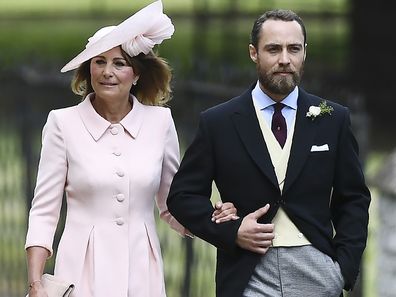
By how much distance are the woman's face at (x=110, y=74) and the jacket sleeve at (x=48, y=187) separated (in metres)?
0.20

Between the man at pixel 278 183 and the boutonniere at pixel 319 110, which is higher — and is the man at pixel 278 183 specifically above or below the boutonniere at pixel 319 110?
below

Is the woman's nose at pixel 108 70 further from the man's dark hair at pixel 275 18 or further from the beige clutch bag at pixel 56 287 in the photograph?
the beige clutch bag at pixel 56 287

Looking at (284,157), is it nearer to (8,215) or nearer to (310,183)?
(310,183)

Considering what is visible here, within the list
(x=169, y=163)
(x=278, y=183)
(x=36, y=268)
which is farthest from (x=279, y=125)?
(x=36, y=268)

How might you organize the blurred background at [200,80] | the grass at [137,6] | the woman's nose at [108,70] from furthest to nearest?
1. the grass at [137,6]
2. the blurred background at [200,80]
3. the woman's nose at [108,70]

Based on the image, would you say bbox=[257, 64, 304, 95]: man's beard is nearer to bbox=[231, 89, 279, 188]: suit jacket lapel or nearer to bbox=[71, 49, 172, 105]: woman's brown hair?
bbox=[231, 89, 279, 188]: suit jacket lapel

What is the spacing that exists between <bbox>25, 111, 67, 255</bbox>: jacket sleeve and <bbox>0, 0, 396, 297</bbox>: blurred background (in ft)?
8.42

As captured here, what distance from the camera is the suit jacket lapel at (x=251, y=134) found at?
470 cm

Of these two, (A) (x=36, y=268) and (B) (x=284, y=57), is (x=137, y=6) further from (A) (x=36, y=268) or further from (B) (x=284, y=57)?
(B) (x=284, y=57)

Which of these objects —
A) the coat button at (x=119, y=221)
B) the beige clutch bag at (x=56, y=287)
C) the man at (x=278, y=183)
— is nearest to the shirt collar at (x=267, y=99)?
the man at (x=278, y=183)

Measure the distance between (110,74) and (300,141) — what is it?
642 mm

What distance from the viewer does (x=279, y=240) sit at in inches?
186

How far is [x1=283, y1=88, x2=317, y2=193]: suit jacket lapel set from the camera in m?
4.70

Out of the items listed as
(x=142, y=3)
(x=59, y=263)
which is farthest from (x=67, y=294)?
(x=142, y=3)
